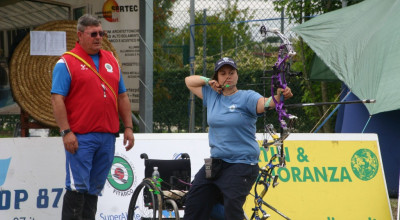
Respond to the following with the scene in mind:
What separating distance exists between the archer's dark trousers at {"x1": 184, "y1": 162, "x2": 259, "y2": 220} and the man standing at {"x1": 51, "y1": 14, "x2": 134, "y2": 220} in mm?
866

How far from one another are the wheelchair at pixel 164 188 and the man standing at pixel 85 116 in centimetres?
42

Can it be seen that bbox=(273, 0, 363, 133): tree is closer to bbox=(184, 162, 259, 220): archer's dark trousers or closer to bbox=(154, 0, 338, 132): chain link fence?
bbox=(154, 0, 338, 132): chain link fence

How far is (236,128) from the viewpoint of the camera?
5039mm

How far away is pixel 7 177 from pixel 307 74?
18.6ft

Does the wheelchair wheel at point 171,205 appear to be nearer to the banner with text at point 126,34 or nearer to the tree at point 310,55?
the banner with text at point 126,34

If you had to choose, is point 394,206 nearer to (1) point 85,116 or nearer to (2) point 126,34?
(2) point 126,34

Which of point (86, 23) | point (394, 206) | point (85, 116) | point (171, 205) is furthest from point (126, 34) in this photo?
point (394, 206)

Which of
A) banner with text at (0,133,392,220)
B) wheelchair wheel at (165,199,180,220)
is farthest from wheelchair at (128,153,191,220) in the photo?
banner with text at (0,133,392,220)

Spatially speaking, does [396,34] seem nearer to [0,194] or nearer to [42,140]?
[42,140]

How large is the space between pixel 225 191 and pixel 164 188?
119 centimetres

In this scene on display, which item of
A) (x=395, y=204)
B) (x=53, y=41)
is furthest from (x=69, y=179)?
(x=395, y=204)

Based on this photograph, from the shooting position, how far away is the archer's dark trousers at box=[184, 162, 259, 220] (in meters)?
4.89

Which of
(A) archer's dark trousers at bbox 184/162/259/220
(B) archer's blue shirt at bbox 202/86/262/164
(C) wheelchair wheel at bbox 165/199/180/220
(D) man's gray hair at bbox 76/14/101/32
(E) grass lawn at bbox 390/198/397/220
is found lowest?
(E) grass lawn at bbox 390/198/397/220

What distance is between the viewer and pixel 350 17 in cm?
915
